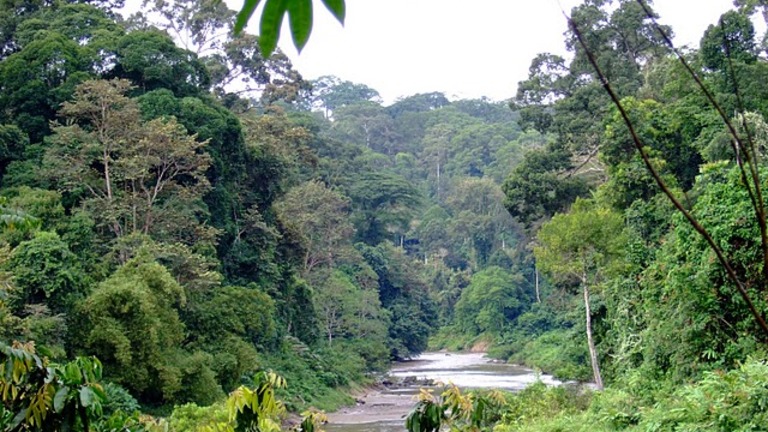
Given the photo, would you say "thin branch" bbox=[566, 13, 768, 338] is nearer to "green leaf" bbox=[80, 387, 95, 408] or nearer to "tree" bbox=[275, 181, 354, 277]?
"green leaf" bbox=[80, 387, 95, 408]

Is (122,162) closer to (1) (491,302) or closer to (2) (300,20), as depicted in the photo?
(2) (300,20)

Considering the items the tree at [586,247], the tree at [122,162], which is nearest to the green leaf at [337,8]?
the tree at [586,247]

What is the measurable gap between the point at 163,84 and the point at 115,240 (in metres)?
6.95

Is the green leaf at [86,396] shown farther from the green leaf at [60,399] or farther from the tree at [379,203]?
the tree at [379,203]

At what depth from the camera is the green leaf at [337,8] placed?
1.01 m

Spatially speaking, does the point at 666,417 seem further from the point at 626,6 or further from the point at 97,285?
the point at 626,6

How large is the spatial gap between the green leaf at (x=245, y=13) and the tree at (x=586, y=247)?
17.2 m

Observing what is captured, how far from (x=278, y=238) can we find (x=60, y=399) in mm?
25967

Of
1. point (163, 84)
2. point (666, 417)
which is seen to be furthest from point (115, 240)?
point (666, 417)

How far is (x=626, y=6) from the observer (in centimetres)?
2772

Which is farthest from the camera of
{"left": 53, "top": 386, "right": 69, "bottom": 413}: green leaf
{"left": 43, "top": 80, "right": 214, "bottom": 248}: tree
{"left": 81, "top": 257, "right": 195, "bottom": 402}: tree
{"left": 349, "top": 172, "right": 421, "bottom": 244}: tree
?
{"left": 349, "top": 172, "right": 421, "bottom": 244}: tree

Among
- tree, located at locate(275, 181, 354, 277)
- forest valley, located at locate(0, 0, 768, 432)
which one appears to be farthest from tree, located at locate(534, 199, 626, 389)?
tree, located at locate(275, 181, 354, 277)

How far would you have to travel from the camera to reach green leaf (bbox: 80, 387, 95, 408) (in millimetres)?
2855

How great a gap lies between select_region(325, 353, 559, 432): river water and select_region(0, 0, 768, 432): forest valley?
48.3 inches
